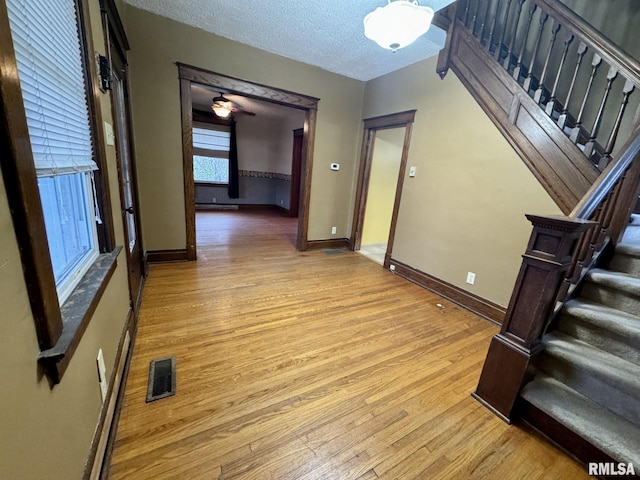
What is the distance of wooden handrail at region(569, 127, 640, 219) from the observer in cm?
135

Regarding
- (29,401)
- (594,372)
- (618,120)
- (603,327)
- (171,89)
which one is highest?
(171,89)

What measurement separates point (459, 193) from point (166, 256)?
3.41 m

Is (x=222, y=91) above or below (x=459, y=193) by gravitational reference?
above

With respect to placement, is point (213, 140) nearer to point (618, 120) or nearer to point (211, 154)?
point (211, 154)

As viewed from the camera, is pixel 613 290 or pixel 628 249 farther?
pixel 628 249

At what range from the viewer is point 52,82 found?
88 centimetres

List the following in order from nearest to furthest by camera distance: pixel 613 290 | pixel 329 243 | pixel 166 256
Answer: pixel 613 290 < pixel 166 256 < pixel 329 243

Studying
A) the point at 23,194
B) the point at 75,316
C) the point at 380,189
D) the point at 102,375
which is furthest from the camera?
the point at 380,189

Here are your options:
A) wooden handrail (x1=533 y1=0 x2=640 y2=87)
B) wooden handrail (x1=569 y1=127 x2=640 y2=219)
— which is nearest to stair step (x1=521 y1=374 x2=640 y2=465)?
wooden handrail (x1=569 y1=127 x2=640 y2=219)

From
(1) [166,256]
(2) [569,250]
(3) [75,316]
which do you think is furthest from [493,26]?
(1) [166,256]

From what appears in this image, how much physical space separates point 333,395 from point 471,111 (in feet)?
9.11

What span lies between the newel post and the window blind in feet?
6.35

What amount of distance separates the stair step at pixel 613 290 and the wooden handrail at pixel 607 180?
515 millimetres

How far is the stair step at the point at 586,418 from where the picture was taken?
1.13m
